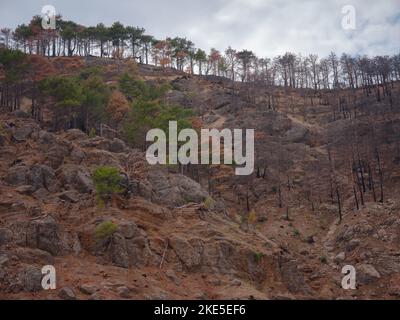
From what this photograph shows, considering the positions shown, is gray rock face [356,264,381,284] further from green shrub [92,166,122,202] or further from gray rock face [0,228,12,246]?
gray rock face [0,228,12,246]

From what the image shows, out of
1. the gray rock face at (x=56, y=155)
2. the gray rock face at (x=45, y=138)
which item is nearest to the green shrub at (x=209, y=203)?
the gray rock face at (x=56, y=155)

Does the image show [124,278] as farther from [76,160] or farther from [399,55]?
[399,55]

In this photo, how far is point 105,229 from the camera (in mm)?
28578

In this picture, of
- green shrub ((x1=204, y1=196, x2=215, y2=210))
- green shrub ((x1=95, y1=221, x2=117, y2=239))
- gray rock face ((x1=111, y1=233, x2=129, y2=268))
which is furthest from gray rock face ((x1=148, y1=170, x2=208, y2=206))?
green shrub ((x1=95, y1=221, x2=117, y2=239))

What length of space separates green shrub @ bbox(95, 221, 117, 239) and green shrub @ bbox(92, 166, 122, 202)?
3.53 m

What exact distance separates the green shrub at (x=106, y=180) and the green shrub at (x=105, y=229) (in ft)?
11.6

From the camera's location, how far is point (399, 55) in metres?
77.8

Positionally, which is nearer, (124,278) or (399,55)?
(124,278)

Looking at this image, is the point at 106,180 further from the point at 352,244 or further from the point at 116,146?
the point at 352,244

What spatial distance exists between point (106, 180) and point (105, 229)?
4523mm

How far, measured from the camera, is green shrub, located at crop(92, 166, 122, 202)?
31.6 m

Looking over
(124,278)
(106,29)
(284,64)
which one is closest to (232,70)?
(284,64)
